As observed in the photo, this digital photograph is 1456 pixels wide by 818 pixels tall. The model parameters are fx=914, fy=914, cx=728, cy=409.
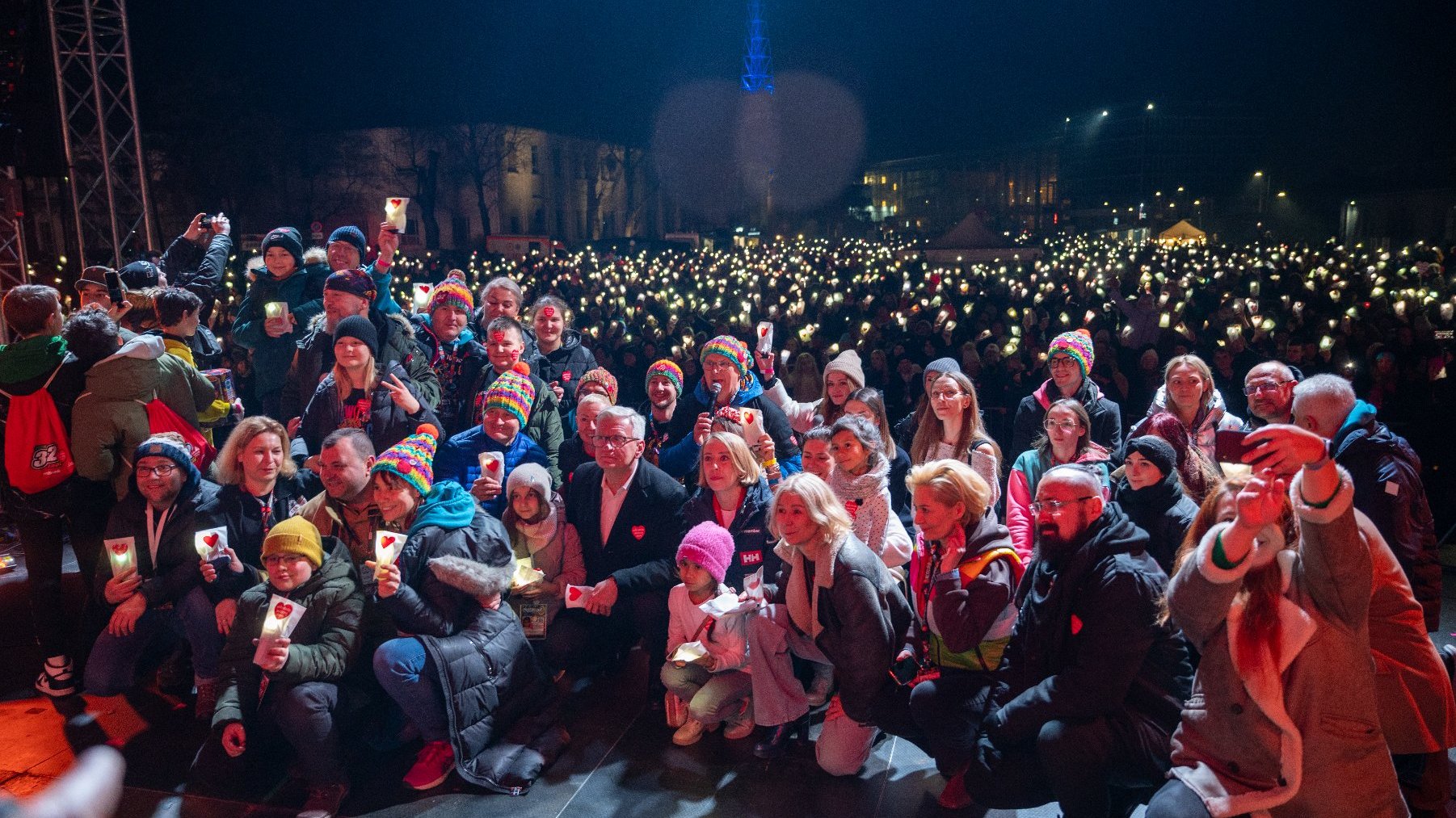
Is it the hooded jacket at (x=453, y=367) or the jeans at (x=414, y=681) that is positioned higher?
the hooded jacket at (x=453, y=367)

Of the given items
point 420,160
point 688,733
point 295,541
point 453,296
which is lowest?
point 688,733

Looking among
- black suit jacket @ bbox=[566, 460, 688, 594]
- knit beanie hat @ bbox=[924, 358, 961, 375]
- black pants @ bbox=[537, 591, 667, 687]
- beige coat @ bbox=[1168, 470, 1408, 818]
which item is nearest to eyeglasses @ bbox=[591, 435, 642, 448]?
black suit jacket @ bbox=[566, 460, 688, 594]

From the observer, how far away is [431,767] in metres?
4.08

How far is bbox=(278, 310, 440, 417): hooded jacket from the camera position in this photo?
6117 millimetres

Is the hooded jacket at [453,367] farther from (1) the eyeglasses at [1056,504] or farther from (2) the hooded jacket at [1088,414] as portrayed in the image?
(1) the eyeglasses at [1056,504]

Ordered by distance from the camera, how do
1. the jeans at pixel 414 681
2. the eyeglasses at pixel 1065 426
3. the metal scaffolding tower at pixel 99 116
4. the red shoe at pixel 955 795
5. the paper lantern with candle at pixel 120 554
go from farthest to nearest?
1. the metal scaffolding tower at pixel 99 116
2. the eyeglasses at pixel 1065 426
3. the paper lantern with candle at pixel 120 554
4. the jeans at pixel 414 681
5. the red shoe at pixel 955 795

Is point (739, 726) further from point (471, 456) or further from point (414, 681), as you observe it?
point (471, 456)

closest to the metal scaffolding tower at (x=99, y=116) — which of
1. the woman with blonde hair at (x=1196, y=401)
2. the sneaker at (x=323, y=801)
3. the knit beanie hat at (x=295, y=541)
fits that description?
the knit beanie hat at (x=295, y=541)

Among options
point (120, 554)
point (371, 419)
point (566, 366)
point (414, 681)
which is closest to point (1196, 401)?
point (566, 366)

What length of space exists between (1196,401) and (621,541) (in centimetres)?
364

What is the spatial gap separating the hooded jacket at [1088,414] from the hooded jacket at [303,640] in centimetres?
442

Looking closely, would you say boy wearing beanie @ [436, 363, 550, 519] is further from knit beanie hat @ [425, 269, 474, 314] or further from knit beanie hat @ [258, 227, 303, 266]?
knit beanie hat @ [258, 227, 303, 266]

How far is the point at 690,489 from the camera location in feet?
20.0

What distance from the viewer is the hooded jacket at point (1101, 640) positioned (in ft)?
10.6
